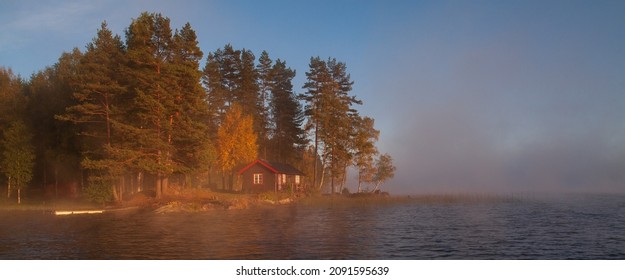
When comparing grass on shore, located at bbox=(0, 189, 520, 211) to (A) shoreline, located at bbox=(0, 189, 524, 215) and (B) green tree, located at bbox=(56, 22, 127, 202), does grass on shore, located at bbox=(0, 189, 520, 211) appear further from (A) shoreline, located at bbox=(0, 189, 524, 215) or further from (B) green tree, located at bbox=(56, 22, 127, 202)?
(B) green tree, located at bbox=(56, 22, 127, 202)

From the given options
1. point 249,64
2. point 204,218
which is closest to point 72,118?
point 204,218

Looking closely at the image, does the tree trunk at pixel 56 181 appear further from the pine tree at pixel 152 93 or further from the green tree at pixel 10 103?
the pine tree at pixel 152 93

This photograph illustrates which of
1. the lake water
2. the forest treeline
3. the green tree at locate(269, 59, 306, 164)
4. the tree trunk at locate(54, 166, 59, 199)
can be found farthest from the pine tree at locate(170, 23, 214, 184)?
the green tree at locate(269, 59, 306, 164)

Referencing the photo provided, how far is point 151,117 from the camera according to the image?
4725cm

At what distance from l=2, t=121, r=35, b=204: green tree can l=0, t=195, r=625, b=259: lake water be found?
17780 mm

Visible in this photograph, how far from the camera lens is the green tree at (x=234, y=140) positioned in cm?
6762

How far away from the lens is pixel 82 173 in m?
60.7

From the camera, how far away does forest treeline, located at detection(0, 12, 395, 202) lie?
48156 millimetres

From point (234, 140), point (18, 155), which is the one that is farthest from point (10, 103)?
point (234, 140)

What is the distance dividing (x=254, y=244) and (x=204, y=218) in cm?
1574

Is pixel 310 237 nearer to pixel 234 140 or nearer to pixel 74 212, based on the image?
pixel 74 212

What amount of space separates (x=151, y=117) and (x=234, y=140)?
70.0ft
